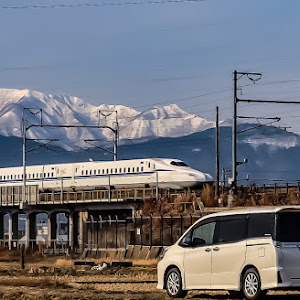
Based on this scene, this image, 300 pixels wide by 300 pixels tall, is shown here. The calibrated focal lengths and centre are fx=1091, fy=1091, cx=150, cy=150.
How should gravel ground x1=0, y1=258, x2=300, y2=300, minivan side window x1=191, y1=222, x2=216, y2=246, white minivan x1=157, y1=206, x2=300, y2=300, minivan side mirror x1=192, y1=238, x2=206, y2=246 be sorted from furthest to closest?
gravel ground x1=0, y1=258, x2=300, y2=300 → minivan side mirror x1=192, y1=238, x2=206, y2=246 → minivan side window x1=191, y1=222, x2=216, y2=246 → white minivan x1=157, y1=206, x2=300, y2=300

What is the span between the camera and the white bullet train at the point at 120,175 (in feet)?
318

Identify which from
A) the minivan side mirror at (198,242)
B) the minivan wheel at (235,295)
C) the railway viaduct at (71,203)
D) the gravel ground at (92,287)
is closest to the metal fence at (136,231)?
the railway viaduct at (71,203)

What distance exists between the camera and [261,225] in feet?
80.7

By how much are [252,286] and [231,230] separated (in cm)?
193

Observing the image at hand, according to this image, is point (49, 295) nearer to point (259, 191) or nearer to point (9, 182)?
point (259, 191)

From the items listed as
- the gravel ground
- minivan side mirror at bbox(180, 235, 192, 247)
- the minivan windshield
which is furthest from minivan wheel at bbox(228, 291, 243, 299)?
the minivan windshield

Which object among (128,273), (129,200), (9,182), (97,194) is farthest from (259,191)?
(9,182)

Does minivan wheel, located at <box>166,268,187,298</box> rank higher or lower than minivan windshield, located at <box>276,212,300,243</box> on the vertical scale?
lower

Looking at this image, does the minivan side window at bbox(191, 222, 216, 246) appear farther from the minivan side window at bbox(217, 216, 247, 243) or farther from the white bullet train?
the white bullet train

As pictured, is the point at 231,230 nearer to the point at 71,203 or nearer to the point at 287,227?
the point at 287,227

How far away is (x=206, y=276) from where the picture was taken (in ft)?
85.9

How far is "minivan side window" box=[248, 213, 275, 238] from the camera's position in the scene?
24234 mm

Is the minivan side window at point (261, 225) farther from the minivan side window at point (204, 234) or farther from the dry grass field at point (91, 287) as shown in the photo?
the dry grass field at point (91, 287)

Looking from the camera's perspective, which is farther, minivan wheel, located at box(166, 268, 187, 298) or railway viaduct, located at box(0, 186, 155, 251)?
railway viaduct, located at box(0, 186, 155, 251)
